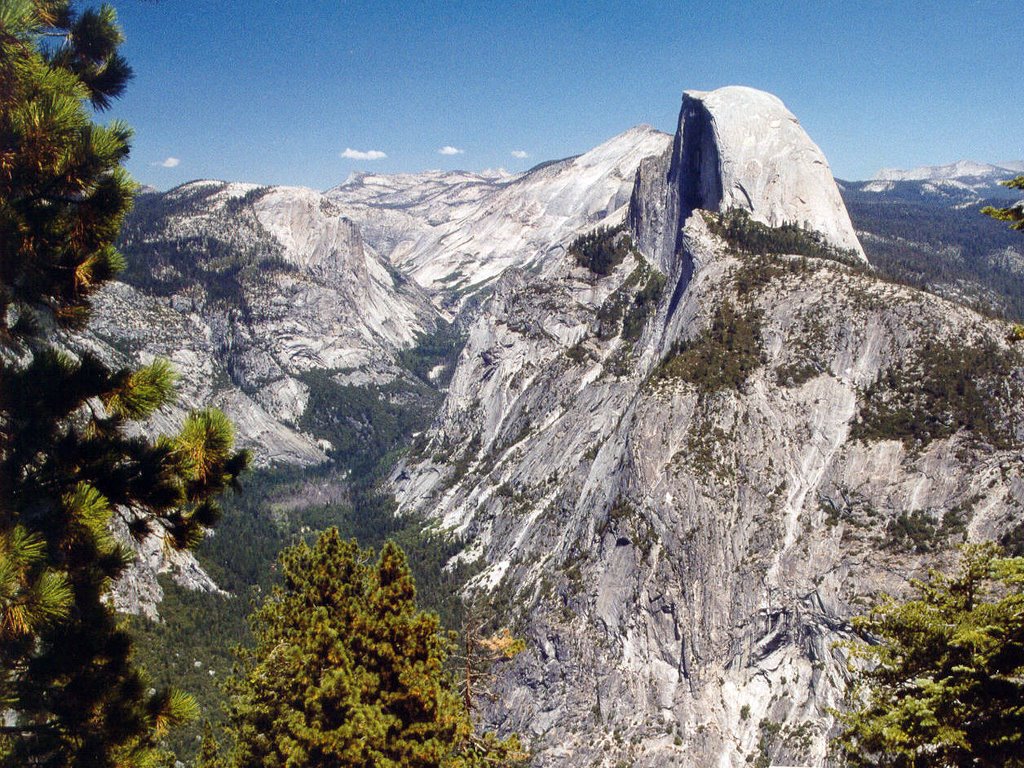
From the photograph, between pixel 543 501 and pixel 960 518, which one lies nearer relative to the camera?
pixel 960 518

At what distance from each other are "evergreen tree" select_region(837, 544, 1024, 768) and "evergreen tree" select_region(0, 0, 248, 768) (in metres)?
12.7

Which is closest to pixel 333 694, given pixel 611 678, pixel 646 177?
pixel 611 678

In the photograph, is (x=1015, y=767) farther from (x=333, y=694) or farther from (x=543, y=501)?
(x=543, y=501)

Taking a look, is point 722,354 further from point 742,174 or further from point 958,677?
point 958,677

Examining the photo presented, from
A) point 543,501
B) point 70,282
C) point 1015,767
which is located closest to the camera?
point 70,282

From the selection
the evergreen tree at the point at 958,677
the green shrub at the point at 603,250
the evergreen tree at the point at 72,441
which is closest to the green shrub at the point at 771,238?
the green shrub at the point at 603,250

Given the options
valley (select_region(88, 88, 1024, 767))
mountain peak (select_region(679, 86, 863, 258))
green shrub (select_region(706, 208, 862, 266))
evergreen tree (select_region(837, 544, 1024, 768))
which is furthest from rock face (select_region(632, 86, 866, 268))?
evergreen tree (select_region(837, 544, 1024, 768))

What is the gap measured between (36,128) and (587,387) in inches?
4899

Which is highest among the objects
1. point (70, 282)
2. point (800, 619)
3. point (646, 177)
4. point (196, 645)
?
point (646, 177)

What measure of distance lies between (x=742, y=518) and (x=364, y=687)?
238 feet

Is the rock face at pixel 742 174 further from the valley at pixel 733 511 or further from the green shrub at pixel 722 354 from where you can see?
the green shrub at pixel 722 354

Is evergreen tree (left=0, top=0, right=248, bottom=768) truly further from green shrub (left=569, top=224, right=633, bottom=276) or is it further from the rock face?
green shrub (left=569, top=224, right=633, bottom=276)

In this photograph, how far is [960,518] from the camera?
233 feet

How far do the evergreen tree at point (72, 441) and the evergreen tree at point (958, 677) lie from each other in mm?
12663
